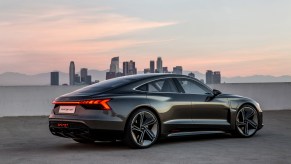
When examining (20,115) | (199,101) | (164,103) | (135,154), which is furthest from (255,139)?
(20,115)

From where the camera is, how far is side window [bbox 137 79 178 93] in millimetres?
10653

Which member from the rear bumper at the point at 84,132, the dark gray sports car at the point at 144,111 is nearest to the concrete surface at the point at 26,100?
the dark gray sports car at the point at 144,111

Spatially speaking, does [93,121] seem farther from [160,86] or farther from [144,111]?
[160,86]

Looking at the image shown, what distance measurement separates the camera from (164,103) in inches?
418

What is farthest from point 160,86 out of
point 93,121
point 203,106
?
point 93,121

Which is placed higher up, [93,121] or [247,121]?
[93,121]

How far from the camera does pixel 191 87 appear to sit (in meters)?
11.4

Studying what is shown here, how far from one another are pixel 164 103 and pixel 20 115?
35.4ft

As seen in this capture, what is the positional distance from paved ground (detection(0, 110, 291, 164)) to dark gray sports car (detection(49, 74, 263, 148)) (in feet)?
0.96

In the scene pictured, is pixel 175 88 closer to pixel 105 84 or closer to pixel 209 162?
pixel 105 84

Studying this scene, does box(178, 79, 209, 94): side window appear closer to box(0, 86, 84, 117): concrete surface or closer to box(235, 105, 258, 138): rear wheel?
box(235, 105, 258, 138): rear wheel

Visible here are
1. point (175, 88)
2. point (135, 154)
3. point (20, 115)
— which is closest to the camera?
point (135, 154)

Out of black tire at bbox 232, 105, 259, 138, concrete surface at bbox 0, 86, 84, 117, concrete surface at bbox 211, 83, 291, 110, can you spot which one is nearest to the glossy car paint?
black tire at bbox 232, 105, 259, 138

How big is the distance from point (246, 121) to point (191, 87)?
1.62 metres
